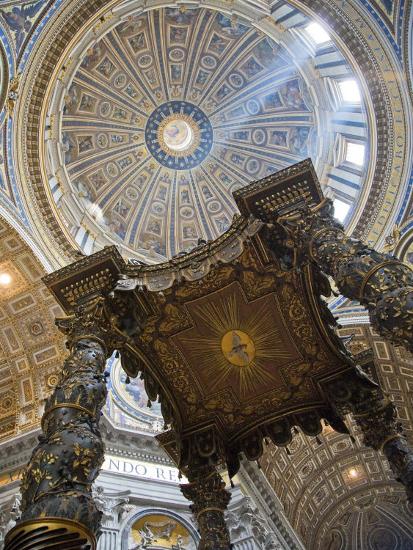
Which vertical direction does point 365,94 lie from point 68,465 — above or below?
above

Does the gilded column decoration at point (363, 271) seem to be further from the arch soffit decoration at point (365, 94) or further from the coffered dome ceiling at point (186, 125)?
the coffered dome ceiling at point (186, 125)

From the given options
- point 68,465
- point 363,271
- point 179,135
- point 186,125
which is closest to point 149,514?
point 68,465

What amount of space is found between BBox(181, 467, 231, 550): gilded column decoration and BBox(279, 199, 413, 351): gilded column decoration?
3797mm

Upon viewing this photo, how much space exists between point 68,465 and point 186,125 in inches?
745

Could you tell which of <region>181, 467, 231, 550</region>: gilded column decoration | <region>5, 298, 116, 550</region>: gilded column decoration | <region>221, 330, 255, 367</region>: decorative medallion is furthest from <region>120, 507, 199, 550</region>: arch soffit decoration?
<region>5, 298, 116, 550</region>: gilded column decoration

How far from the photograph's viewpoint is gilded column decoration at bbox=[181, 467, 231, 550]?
6.70 meters

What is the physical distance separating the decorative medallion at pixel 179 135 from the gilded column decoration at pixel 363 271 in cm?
1611

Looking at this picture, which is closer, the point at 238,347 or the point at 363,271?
the point at 363,271

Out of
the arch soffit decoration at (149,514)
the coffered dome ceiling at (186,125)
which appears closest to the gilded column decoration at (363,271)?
the arch soffit decoration at (149,514)

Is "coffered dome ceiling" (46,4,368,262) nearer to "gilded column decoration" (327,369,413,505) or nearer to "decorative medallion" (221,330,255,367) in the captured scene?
"decorative medallion" (221,330,255,367)

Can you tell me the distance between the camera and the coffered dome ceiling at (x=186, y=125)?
52.0ft

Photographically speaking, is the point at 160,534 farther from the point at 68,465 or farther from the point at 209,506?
the point at 68,465

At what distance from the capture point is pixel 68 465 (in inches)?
153

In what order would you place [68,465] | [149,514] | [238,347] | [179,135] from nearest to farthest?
[68,465]
[238,347]
[149,514]
[179,135]
